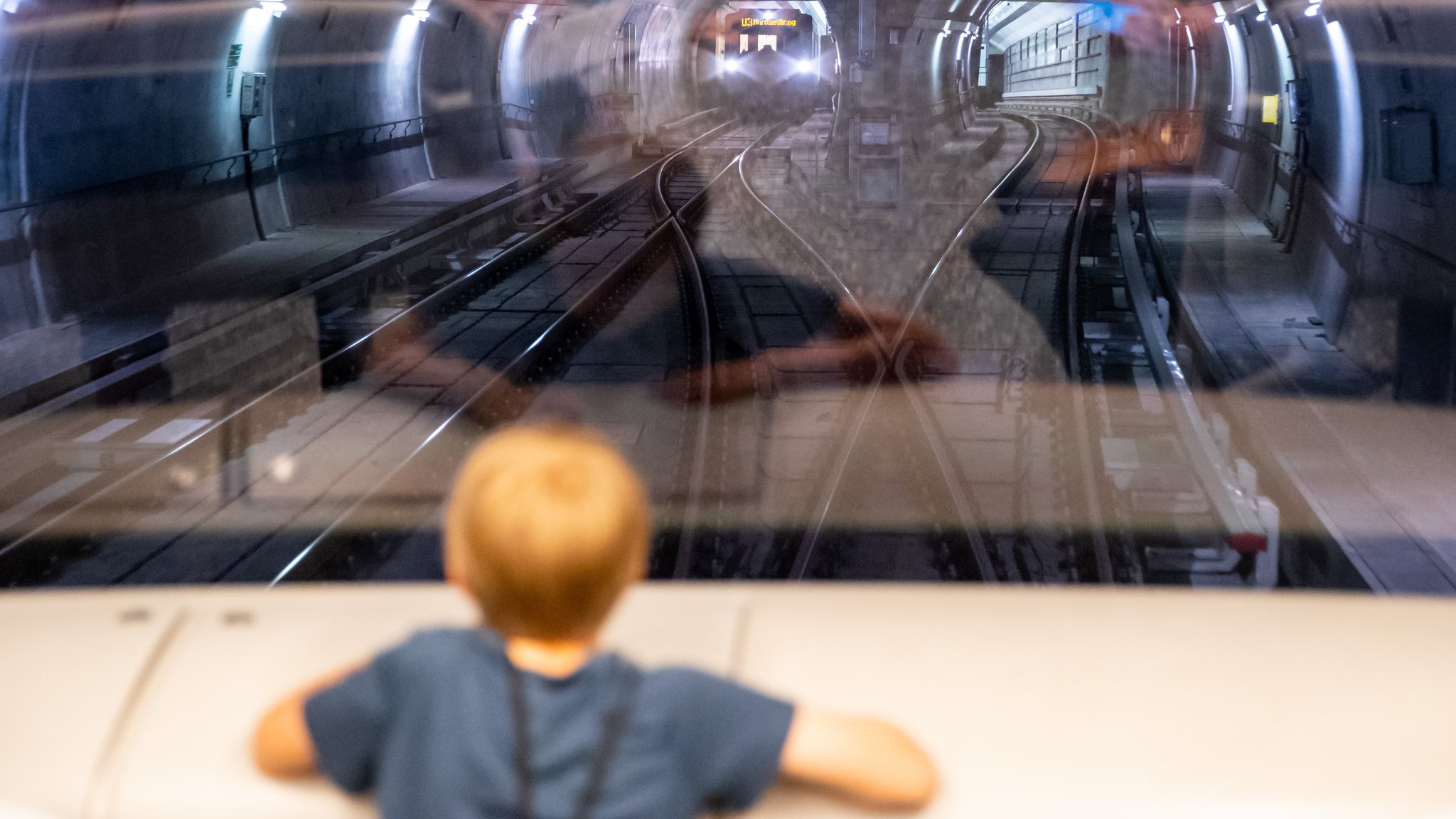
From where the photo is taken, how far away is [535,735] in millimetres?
1000

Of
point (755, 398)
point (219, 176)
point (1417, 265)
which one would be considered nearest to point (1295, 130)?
point (1417, 265)

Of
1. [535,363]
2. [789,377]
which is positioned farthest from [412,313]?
[789,377]

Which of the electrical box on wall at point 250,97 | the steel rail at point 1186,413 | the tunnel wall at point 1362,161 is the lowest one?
the steel rail at point 1186,413

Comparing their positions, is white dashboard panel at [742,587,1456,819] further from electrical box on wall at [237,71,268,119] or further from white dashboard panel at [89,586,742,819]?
electrical box on wall at [237,71,268,119]

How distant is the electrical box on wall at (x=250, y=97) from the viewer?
9711mm

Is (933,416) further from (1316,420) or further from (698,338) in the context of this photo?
(698,338)

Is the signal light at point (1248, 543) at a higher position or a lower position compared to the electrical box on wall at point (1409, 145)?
lower

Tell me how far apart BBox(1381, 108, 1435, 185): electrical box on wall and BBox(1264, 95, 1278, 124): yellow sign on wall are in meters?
1.85

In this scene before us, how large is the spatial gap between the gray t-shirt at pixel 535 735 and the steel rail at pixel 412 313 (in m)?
4.16

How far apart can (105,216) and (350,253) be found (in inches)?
73.2

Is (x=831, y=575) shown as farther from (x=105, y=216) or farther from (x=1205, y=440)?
(x=105, y=216)

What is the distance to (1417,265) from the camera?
6.71 meters

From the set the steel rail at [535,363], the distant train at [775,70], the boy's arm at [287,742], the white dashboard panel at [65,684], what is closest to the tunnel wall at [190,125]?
the steel rail at [535,363]

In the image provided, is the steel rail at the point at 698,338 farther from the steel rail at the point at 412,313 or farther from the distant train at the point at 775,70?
the distant train at the point at 775,70
